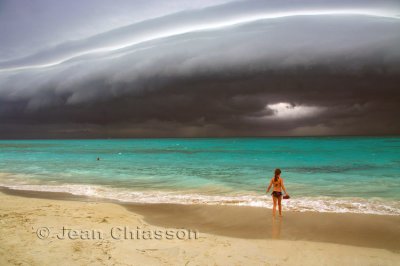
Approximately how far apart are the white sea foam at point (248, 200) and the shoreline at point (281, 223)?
110cm

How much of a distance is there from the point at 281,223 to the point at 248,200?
4.74 meters

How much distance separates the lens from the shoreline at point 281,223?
9.21 m

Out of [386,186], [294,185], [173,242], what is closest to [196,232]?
[173,242]

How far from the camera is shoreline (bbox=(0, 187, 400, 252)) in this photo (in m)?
9.21

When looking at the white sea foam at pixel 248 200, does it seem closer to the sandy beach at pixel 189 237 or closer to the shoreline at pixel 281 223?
the shoreline at pixel 281 223
